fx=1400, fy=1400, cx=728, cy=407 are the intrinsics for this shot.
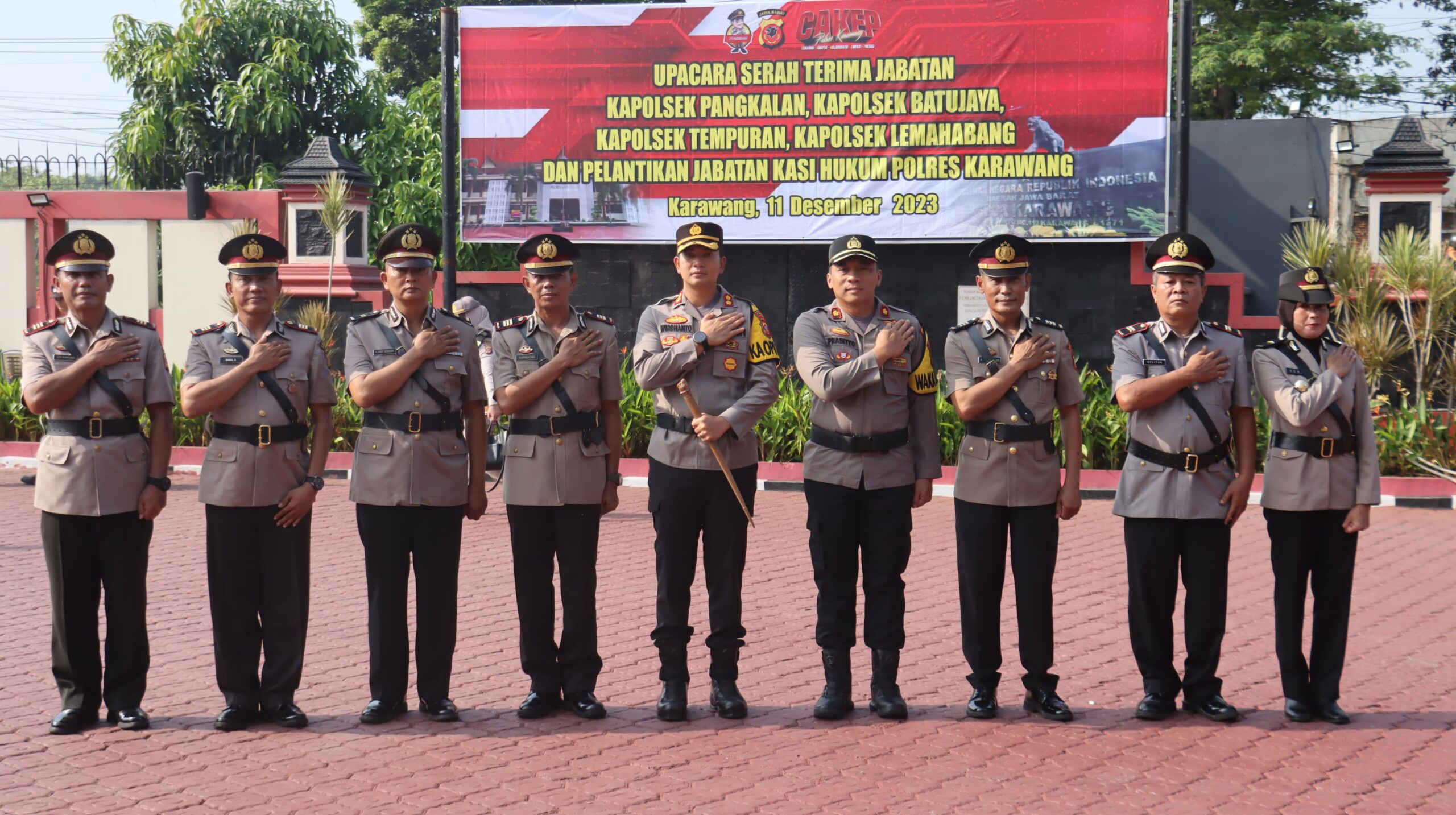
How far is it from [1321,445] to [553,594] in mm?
3148

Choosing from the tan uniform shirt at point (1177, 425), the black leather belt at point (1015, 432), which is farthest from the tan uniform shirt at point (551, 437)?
the tan uniform shirt at point (1177, 425)

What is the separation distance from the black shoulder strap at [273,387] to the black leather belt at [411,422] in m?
0.28

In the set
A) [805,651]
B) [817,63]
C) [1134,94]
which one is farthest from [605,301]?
[805,651]

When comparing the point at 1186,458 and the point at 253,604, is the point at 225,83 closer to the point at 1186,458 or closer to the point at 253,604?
the point at 253,604

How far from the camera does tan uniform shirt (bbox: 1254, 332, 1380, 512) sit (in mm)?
5574

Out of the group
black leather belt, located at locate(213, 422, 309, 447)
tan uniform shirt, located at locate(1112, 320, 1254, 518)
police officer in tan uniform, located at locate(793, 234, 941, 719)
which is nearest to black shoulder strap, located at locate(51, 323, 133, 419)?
black leather belt, located at locate(213, 422, 309, 447)

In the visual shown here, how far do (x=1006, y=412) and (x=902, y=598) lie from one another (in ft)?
2.85

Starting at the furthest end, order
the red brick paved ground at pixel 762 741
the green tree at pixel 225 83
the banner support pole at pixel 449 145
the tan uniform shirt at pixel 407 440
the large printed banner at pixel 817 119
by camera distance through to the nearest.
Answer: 1. the green tree at pixel 225 83
2. the large printed banner at pixel 817 119
3. the banner support pole at pixel 449 145
4. the tan uniform shirt at pixel 407 440
5. the red brick paved ground at pixel 762 741

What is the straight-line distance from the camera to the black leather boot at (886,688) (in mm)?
5613

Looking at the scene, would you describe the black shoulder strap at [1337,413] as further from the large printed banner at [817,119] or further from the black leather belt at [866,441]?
the large printed banner at [817,119]

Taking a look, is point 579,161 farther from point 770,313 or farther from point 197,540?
point 197,540

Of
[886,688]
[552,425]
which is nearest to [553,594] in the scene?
[552,425]

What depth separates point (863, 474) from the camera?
221 inches

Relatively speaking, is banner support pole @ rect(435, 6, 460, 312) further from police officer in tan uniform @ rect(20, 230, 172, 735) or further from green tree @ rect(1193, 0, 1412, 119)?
green tree @ rect(1193, 0, 1412, 119)
